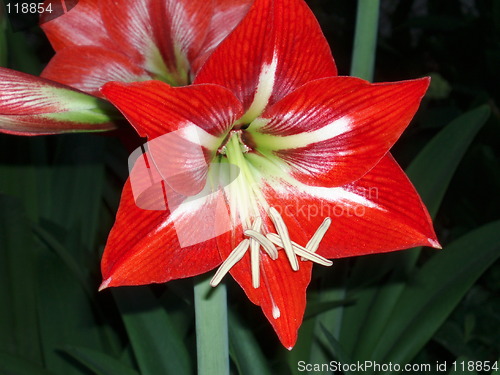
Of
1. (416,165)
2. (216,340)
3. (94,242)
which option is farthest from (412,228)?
(94,242)

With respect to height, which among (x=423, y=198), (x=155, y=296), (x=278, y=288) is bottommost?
(x=155, y=296)

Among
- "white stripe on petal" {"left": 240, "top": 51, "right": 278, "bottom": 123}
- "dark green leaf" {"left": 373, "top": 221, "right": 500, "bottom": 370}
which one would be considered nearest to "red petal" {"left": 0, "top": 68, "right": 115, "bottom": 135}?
"white stripe on petal" {"left": 240, "top": 51, "right": 278, "bottom": 123}

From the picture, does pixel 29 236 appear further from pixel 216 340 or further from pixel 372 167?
pixel 372 167

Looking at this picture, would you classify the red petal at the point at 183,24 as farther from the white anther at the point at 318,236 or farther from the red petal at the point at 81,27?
the white anther at the point at 318,236

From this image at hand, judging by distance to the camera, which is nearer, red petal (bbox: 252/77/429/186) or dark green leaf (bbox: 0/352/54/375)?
red petal (bbox: 252/77/429/186)

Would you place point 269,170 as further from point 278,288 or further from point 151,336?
point 151,336

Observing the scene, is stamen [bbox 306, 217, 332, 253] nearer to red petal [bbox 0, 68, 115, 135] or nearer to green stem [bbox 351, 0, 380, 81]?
red petal [bbox 0, 68, 115, 135]

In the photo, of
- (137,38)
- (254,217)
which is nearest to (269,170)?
(254,217)
